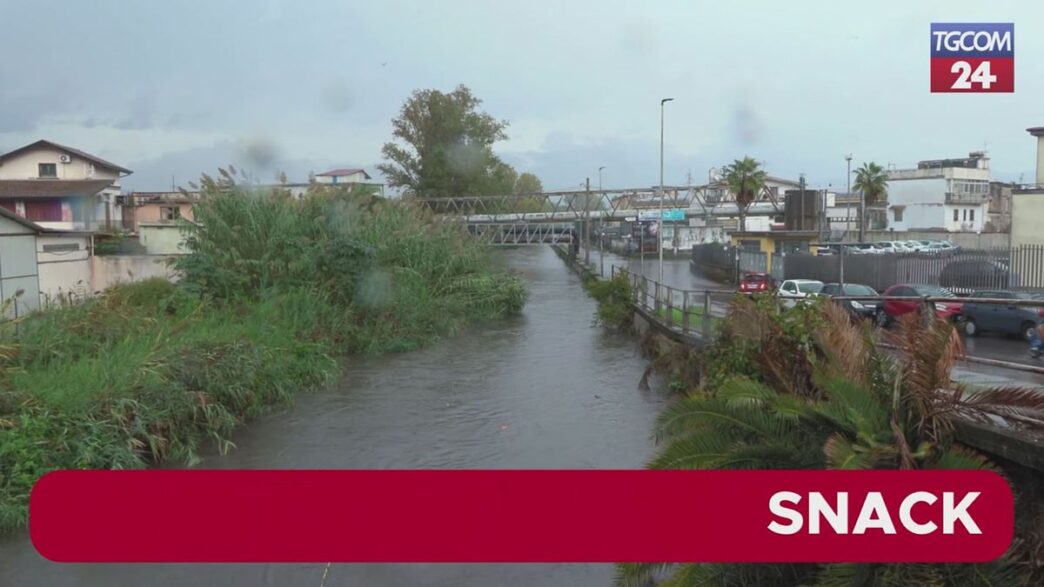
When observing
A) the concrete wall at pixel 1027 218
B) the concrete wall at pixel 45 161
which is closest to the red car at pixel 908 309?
the concrete wall at pixel 1027 218

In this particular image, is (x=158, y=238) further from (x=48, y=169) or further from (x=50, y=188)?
(x=48, y=169)

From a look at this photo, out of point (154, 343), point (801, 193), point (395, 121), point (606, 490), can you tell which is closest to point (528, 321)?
point (154, 343)

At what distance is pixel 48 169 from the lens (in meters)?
43.9

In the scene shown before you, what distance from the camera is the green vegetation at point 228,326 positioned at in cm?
998

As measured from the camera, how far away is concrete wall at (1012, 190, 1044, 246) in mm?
31406

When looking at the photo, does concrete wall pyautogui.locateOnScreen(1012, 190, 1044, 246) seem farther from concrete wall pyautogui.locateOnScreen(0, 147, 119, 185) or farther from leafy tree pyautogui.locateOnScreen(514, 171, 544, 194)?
leafy tree pyautogui.locateOnScreen(514, 171, 544, 194)

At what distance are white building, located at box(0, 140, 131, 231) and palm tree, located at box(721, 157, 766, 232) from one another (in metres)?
37.1

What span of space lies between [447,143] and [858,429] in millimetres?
67046

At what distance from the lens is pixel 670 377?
1592 centimetres

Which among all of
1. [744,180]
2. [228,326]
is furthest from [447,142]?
[228,326]

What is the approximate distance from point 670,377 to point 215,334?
823 cm

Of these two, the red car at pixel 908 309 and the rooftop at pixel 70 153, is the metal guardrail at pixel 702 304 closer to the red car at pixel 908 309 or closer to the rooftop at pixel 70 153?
the red car at pixel 908 309

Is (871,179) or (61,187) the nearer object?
(61,187)

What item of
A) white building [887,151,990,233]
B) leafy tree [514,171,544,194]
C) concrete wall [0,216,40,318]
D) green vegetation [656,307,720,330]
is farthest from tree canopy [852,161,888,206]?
leafy tree [514,171,544,194]
